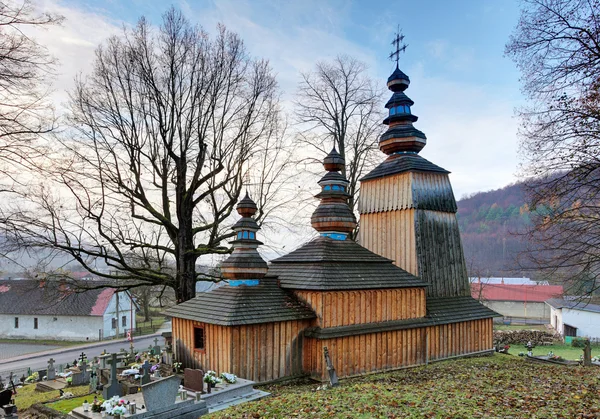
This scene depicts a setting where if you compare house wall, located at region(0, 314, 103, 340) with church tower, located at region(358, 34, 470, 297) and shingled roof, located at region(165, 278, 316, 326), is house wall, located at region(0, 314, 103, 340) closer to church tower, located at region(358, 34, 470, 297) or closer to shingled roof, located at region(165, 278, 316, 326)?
shingled roof, located at region(165, 278, 316, 326)

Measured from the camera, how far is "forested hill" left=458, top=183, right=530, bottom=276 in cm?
8569

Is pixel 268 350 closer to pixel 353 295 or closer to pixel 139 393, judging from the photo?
pixel 353 295

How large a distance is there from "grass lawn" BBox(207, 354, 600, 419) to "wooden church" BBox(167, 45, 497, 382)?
55.8 inches

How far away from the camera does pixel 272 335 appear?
13430 millimetres

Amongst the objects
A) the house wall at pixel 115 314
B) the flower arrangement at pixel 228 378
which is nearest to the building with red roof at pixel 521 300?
the house wall at pixel 115 314

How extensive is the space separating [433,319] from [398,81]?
12.0 meters

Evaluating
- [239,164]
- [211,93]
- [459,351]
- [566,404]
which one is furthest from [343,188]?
[566,404]

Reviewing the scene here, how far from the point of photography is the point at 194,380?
36.4 feet

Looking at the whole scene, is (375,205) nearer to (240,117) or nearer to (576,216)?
(240,117)

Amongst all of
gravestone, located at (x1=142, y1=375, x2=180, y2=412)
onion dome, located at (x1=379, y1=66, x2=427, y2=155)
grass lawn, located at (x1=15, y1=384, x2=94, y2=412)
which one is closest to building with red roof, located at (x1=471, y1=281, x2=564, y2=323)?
onion dome, located at (x1=379, y1=66, x2=427, y2=155)

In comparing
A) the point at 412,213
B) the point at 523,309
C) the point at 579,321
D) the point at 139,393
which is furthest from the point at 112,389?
the point at 523,309

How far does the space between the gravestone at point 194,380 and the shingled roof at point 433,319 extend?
13.4 ft

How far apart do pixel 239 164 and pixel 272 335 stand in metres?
9.40

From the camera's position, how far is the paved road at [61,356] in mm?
26797
